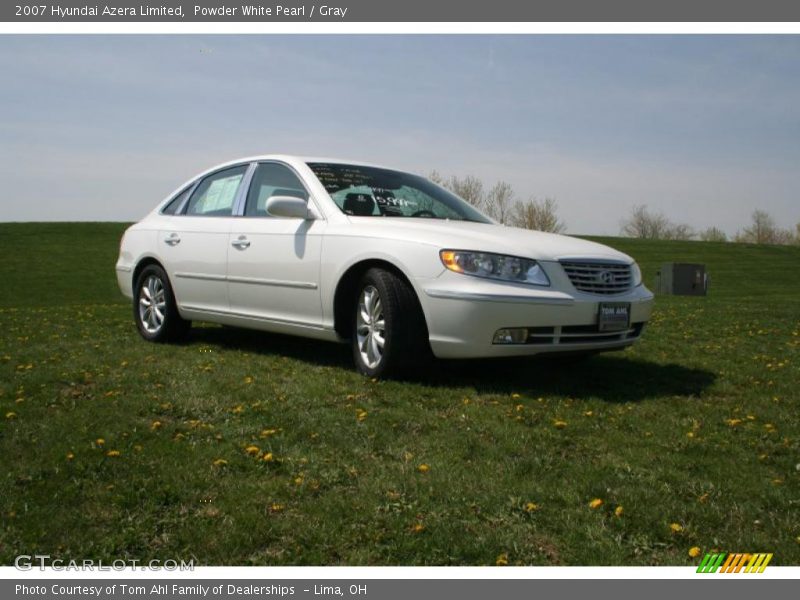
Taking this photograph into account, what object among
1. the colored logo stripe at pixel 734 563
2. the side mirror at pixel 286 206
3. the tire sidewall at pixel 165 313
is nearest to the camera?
the colored logo stripe at pixel 734 563

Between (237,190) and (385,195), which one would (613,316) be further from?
(237,190)

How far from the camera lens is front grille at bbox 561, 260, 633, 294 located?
5.81 metres

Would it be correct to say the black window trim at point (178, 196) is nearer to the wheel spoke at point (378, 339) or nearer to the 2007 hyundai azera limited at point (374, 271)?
the 2007 hyundai azera limited at point (374, 271)

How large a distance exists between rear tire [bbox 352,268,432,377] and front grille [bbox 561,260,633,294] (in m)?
1.12

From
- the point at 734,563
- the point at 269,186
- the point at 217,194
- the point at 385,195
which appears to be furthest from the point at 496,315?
the point at 217,194

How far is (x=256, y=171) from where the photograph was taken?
7480 millimetres

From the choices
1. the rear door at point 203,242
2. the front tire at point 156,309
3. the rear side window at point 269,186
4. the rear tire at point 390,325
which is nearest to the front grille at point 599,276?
the rear tire at point 390,325

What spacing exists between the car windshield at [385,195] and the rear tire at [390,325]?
2.76 ft

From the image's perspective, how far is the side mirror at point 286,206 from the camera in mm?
6402

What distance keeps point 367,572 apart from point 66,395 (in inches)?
135

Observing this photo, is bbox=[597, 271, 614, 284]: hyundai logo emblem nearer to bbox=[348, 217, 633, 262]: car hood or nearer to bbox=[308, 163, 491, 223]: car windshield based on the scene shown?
bbox=[348, 217, 633, 262]: car hood

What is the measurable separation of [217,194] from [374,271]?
257 centimetres

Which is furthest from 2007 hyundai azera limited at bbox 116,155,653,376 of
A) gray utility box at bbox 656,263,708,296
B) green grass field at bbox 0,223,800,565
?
gray utility box at bbox 656,263,708,296

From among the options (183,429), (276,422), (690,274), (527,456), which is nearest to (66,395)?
(183,429)
